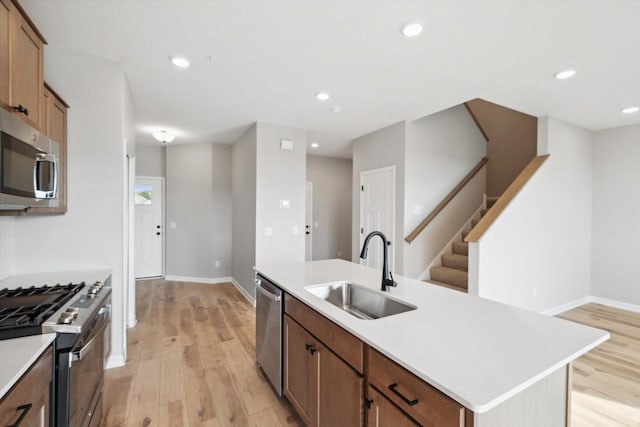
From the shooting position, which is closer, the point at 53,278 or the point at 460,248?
the point at 53,278

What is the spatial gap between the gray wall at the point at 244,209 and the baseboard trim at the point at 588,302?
13.7 feet

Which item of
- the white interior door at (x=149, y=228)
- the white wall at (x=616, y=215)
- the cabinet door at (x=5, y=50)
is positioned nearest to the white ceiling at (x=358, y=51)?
the cabinet door at (x=5, y=50)

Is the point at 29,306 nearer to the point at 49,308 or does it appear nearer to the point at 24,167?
the point at 49,308

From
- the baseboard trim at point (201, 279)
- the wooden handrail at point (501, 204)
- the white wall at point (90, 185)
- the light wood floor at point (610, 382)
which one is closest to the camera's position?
the light wood floor at point (610, 382)

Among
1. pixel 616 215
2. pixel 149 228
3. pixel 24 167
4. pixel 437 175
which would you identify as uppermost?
pixel 437 175

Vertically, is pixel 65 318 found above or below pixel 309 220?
below

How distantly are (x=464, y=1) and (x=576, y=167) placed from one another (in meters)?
3.84

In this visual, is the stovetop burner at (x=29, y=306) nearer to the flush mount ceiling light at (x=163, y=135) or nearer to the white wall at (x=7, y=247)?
the white wall at (x=7, y=247)

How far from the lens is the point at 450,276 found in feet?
13.7

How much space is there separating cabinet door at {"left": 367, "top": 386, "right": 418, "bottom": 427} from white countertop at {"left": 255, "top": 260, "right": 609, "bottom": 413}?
0.20 metres

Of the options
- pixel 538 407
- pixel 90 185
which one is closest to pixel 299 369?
pixel 538 407

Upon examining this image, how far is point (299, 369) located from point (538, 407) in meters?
1.21

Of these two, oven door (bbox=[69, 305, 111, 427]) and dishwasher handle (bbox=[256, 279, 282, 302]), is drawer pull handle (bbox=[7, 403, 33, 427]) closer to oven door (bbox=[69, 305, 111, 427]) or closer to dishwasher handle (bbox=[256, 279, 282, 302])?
oven door (bbox=[69, 305, 111, 427])

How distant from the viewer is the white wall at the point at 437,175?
14.1 ft
